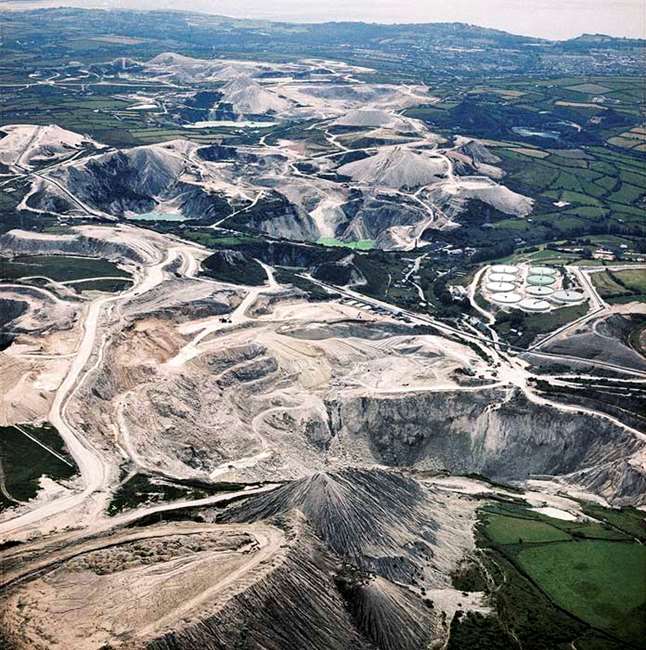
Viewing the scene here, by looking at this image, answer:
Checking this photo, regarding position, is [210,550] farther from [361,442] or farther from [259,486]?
[361,442]

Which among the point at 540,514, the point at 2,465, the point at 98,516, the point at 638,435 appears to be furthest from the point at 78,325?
the point at 638,435

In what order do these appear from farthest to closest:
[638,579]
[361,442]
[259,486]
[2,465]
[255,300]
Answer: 1. [255,300]
2. [361,442]
3. [259,486]
4. [2,465]
5. [638,579]

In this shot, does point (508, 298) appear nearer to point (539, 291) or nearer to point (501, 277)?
point (539, 291)

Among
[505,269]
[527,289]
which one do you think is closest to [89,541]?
[527,289]

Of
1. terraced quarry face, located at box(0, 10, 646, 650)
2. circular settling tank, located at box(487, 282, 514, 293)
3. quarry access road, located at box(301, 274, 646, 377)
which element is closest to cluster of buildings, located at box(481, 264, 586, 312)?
circular settling tank, located at box(487, 282, 514, 293)

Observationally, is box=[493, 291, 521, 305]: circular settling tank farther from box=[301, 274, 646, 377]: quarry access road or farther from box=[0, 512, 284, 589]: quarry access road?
box=[0, 512, 284, 589]: quarry access road

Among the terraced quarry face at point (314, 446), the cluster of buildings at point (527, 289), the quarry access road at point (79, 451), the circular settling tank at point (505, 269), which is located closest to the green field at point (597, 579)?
the terraced quarry face at point (314, 446)
